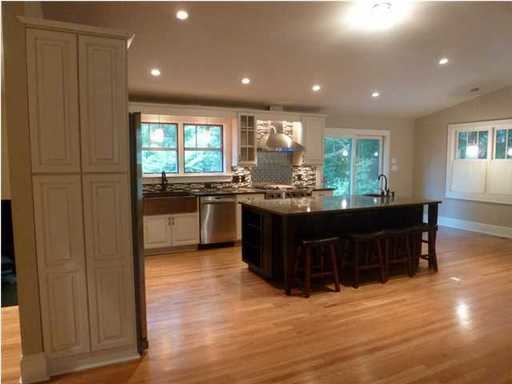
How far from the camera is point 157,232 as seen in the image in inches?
208

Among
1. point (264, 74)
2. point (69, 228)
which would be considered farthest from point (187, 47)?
point (69, 228)

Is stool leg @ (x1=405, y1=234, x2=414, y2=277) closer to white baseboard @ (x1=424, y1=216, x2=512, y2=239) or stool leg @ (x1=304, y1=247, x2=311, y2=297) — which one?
stool leg @ (x1=304, y1=247, x2=311, y2=297)

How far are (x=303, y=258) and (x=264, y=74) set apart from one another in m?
2.63

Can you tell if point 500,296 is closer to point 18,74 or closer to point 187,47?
point 187,47

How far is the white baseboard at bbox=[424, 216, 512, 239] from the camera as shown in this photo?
6.55 meters

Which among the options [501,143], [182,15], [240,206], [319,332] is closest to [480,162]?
[501,143]

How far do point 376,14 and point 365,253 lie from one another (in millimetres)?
2610

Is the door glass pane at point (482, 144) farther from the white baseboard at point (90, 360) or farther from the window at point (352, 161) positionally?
the white baseboard at point (90, 360)

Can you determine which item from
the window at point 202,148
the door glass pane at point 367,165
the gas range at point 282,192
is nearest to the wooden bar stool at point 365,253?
the gas range at point 282,192

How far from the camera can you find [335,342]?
2791 millimetres

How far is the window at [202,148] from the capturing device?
241 inches

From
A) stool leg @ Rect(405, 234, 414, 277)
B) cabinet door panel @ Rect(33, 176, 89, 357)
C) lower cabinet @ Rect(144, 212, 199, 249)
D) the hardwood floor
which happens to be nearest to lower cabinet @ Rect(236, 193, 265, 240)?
lower cabinet @ Rect(144, 212, 199, 249)

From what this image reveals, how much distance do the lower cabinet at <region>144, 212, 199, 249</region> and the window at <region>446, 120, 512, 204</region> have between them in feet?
17.4

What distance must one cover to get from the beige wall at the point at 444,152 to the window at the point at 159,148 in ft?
17.7
